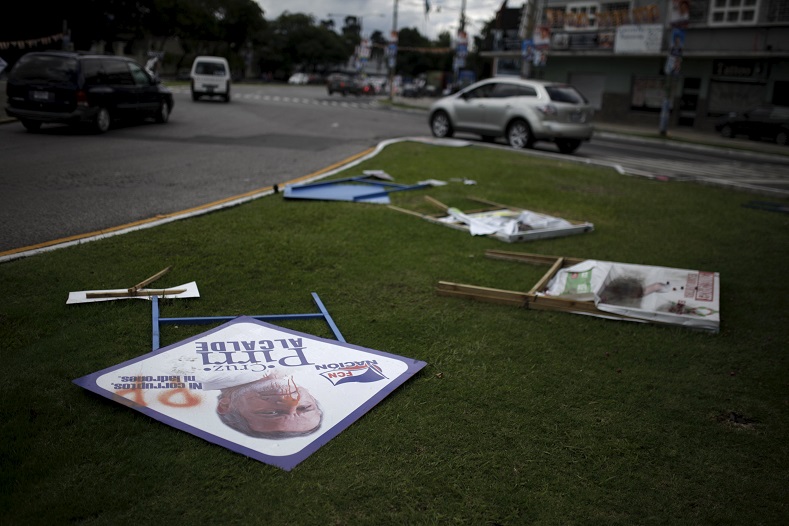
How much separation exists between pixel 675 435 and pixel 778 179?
14.3 meters

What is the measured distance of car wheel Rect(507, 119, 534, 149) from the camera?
55.9 feet

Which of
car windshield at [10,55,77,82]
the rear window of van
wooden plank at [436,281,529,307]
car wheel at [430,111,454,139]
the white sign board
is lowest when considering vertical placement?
wooden plank at [436,281,529,307]

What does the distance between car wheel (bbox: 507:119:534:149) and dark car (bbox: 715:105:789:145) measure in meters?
16.6

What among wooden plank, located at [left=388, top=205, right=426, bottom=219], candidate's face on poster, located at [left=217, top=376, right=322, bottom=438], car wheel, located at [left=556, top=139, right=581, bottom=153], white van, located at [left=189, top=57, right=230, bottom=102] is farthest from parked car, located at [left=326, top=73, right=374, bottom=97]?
candidate's face on poster, located at [left=217, top=376, right=322, bottom=438]

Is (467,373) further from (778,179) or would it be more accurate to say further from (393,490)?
(778,179)

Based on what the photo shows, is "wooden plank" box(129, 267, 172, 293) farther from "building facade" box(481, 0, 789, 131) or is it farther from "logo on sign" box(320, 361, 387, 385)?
"building facade" box(481, 0, 789, 131)

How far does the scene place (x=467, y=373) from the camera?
3801mm

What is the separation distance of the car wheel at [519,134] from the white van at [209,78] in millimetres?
16304

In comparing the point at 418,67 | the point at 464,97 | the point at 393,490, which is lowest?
the point at 393,490

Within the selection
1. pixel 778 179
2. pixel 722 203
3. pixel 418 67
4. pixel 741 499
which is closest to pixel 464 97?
pixel 778 179

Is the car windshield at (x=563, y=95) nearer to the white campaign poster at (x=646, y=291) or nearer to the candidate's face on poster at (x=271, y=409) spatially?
the white campaign poster at (x=646, y=291)

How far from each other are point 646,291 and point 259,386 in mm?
3246

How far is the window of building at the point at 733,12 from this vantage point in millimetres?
31859

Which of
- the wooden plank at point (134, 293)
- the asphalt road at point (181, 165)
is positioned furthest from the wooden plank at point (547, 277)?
the asphalt road at point (181, 165)
